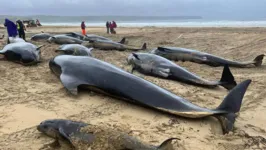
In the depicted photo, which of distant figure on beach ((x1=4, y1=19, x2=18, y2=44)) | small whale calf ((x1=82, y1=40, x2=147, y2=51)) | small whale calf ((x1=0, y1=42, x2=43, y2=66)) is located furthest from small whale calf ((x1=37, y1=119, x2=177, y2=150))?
distant figure on beach ((x1=4, y1=19, x2=18, y2=44))

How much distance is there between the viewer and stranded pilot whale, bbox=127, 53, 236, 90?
7.31m

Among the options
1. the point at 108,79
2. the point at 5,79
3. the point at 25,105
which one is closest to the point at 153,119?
the point at 108,79

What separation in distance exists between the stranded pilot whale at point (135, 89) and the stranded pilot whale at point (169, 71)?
1998 millimetres

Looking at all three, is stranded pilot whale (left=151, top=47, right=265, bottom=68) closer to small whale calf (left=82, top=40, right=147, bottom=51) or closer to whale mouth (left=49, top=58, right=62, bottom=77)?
small whale calf (left=82, top=40, right=147, bottom=51)

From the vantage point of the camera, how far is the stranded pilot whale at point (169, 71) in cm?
731

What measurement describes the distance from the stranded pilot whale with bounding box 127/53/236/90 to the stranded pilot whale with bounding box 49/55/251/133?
1998mm

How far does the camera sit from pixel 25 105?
5641mm

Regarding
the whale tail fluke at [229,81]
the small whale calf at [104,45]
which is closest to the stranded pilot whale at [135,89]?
the whale tail fluke at [229,81]

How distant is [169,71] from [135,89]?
8.74 feet

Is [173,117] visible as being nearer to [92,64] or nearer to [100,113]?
[100,113]

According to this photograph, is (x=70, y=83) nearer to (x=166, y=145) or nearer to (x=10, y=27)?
(x=166, y=145)

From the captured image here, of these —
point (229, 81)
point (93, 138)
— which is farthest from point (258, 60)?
point (93, 138)

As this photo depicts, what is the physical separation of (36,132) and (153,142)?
5.65ft

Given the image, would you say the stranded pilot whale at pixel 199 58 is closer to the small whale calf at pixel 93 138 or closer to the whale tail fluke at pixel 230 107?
the whale tail fluke at pixel 230 107
